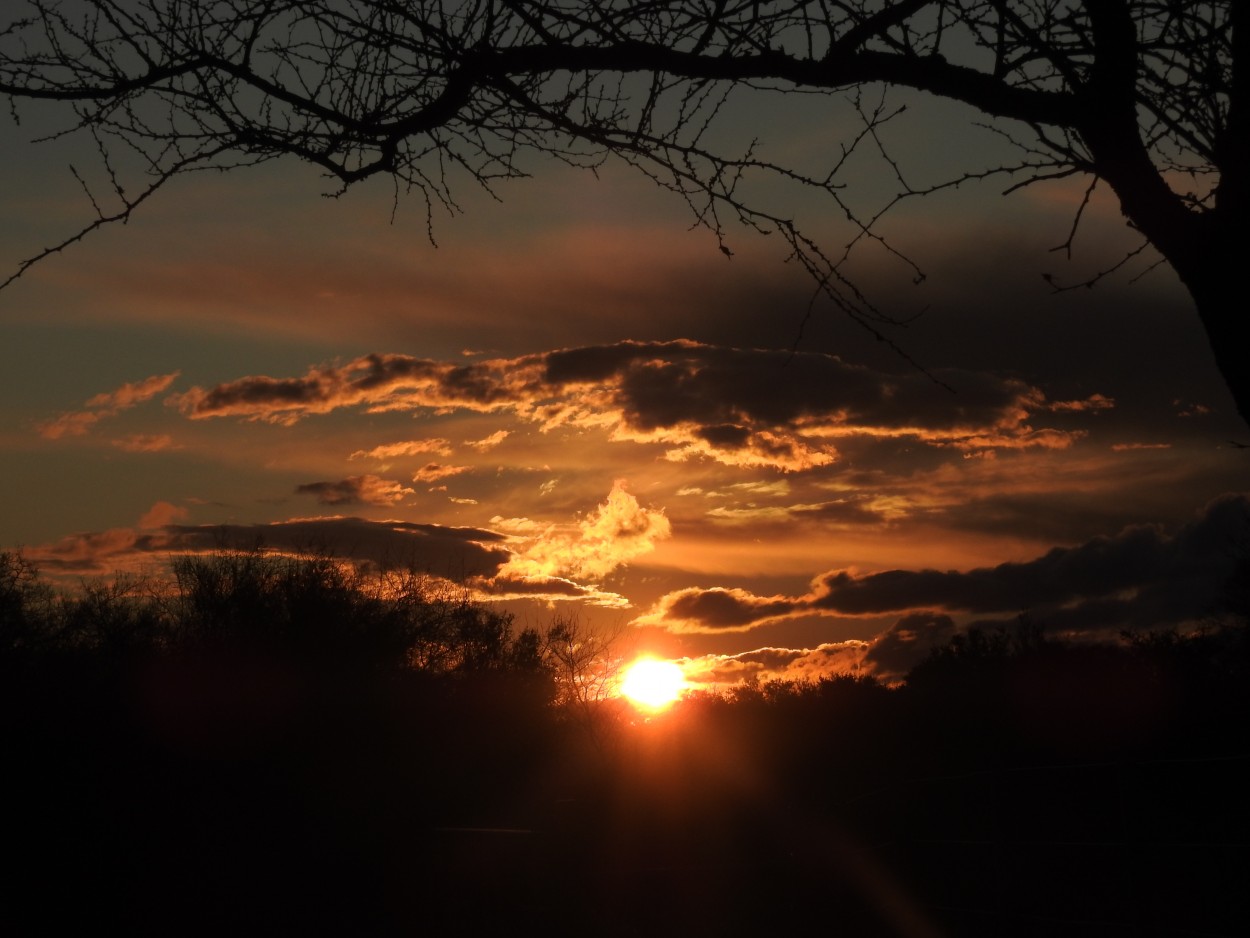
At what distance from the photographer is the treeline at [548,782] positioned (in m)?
7.91

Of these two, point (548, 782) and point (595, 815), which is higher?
point (595, 815)

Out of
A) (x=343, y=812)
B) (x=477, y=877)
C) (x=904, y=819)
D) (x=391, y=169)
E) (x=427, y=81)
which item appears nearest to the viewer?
(x=427, y=81)

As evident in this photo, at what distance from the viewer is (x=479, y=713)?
3797cm

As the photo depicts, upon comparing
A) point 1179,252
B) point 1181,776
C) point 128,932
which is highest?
point 1179,252

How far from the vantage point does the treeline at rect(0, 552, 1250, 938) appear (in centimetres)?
791

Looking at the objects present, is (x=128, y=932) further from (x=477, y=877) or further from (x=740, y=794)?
(x=740, y=794)

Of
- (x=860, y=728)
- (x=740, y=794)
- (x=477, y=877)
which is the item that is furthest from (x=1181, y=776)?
(x=860, y=728)

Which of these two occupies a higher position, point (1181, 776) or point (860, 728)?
point (1181, 776)

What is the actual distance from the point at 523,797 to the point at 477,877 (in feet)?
97.0

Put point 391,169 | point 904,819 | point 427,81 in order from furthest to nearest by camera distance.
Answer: point 904,819
point 391,169
point 427,81

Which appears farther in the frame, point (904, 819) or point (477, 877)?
point (904, 819)

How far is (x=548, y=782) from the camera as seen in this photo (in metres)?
38.7

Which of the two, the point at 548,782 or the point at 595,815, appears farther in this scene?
the point at 548,782

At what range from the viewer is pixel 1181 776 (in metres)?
7.60
